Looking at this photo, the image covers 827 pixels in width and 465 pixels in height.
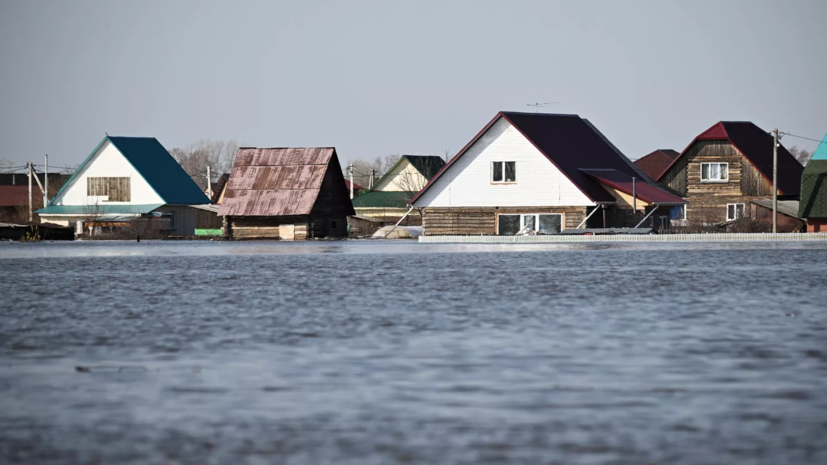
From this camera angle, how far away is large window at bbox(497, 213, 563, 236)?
5772 centimetres

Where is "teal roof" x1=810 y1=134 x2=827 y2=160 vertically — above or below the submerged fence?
above

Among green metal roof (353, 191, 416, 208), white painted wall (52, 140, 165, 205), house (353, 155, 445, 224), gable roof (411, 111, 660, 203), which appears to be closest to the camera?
gable roof (411, 111, 660, 203)

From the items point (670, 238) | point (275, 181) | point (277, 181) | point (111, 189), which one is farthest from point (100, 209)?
point (670, 238)

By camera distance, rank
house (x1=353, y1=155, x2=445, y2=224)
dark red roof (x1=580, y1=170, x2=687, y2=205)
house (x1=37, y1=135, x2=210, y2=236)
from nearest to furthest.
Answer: dark red roof (x1=580, y1=170, x2=687, y2=205)
house (x1=37, y1=135, x2=210, y2=236)
house (x1=353, y1=155, x2=445, y2=224)

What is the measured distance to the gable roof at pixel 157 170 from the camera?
263ft

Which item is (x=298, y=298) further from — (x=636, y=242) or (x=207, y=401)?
(x=636, y=242)

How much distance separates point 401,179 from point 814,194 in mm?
50472

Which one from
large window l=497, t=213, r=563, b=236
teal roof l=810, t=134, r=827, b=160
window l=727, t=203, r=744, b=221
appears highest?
teal roof l=810, t=134, r=827, b=160

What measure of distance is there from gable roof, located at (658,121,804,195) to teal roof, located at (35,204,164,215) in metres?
33.2

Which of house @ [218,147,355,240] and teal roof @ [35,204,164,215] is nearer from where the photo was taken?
house @ [218,147,355,240]

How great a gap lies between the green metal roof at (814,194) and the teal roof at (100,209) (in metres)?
41.1

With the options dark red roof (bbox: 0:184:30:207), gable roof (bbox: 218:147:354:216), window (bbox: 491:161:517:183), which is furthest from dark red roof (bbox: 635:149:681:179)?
dark red roof (bbox: 0:184:30:207)

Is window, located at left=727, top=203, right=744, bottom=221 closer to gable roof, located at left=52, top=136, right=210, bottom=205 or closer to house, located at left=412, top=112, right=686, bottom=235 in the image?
house, located at left=412, top=112, right=686, bottom=235

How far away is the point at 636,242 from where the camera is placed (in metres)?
51.2
